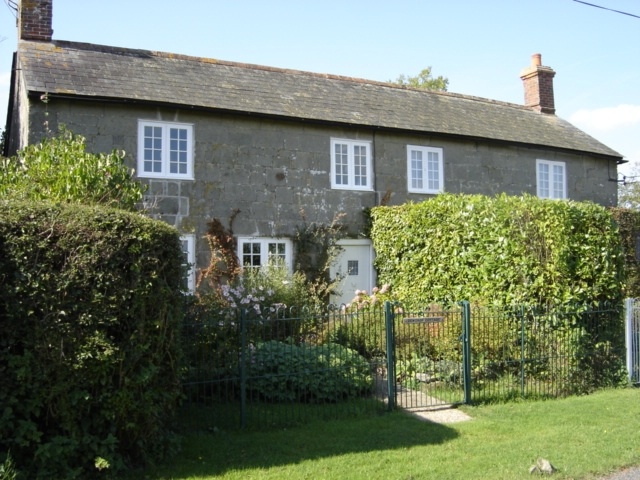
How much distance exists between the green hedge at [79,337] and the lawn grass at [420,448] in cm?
61

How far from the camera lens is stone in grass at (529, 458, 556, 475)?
245 inches

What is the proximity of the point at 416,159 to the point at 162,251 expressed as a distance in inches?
480

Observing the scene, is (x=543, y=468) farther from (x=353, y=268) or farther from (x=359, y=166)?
(x=359, y=166)

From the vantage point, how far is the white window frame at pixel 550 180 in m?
19.4

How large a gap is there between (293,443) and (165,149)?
9.05 m

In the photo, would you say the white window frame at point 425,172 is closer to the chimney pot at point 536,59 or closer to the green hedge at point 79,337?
the chimney pot at point 536,59

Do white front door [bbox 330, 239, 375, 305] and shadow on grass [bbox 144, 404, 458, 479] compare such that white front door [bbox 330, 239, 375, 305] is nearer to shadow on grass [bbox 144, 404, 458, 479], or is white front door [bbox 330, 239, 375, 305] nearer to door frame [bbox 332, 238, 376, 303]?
door frame [bbox 332, 238, 376, 303]

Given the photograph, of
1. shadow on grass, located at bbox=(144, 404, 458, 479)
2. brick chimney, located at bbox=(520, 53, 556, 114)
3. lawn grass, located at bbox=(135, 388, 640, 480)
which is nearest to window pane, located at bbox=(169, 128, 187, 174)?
shadow on grass, located at bbox=(144, 404, 458, 479)

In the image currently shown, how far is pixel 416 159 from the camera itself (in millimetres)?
17406

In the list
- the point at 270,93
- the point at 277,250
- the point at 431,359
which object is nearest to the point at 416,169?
the point at 270,93

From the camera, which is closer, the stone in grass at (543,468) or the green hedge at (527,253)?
the stone in grass at (543,468)

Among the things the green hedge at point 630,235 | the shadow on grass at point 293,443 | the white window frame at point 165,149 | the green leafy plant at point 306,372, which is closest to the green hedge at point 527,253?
the green leafy plant at point 306,372

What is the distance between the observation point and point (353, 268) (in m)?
16.1

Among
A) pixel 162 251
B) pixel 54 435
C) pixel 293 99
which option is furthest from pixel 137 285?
pixel 293 99
